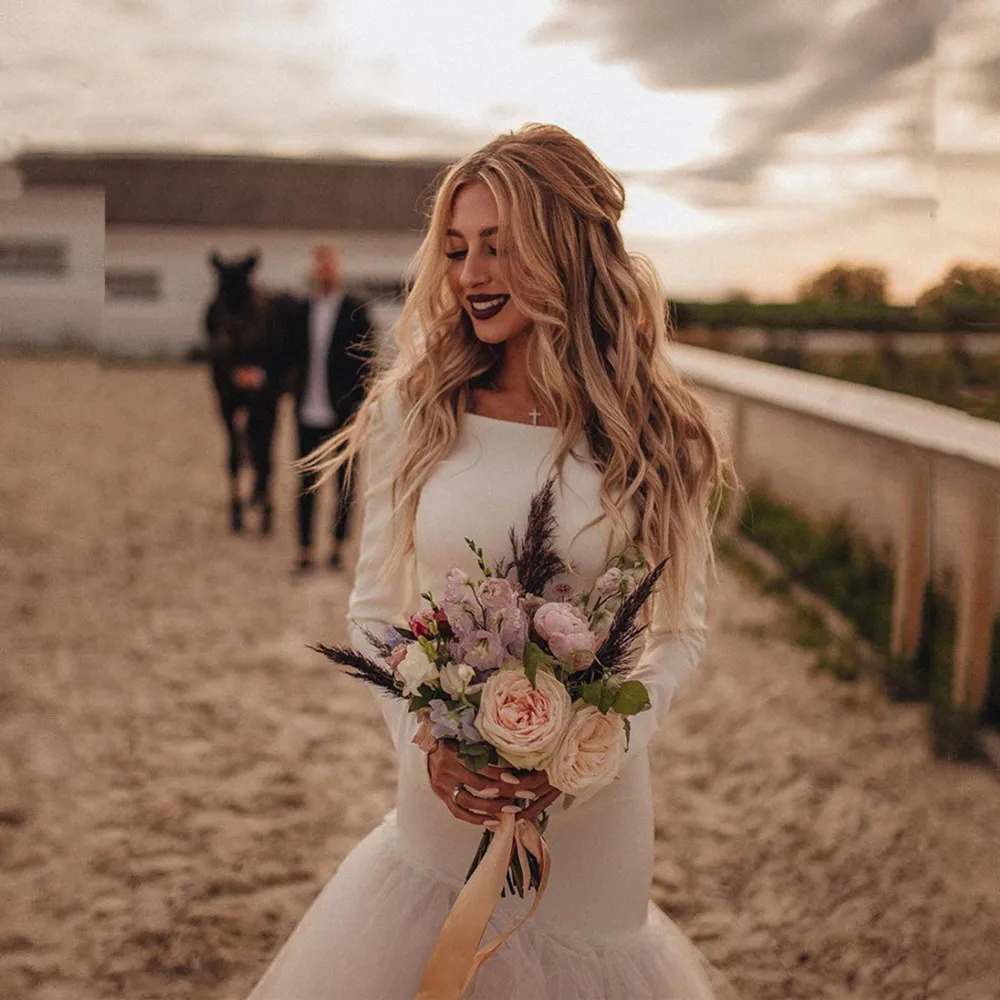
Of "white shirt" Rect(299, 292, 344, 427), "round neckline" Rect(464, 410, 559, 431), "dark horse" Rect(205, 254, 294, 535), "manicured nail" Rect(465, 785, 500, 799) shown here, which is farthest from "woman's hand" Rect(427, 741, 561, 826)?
"dark horse" Rect(205, 254, 294, 535)

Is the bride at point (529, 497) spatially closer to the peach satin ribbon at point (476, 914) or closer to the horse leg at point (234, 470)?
the peach satin ribbon at point (476, 914)

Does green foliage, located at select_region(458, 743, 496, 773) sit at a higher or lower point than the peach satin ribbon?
higher

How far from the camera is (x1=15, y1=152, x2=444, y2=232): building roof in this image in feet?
111

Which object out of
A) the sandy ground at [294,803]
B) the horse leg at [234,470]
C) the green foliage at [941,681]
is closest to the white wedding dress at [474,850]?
the sandy ground at [294,803]

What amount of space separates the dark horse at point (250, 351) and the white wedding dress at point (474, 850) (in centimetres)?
622

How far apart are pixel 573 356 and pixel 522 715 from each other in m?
0.80

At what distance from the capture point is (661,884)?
3.74 m

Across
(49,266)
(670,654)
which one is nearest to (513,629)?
(670,654)

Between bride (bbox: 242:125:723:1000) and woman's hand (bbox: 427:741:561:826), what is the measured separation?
0.51 feet

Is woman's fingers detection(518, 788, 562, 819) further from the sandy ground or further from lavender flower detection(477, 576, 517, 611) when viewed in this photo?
the sandy ground

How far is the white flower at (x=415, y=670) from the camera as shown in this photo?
179cm

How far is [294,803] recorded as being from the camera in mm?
4266

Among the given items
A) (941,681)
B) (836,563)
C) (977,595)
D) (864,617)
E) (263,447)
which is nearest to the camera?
(977,595)

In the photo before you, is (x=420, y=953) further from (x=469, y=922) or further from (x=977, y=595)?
(x=977, y=595)
